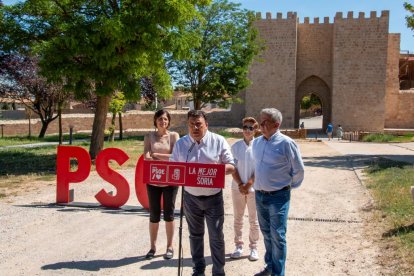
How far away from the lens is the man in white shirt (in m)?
4.11

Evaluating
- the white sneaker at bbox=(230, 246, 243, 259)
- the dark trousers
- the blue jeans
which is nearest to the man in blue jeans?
the blue jeans

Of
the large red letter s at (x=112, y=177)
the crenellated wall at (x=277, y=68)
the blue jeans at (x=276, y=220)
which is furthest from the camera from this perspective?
the crenellated wall at (x=277, y=68)

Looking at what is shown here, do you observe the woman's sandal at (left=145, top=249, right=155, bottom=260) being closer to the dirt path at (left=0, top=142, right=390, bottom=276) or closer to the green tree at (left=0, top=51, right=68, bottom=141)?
the dirt path at (left=0, top=142, right=390, bottom=276)

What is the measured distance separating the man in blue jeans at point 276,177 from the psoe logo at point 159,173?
Answer: 90cm

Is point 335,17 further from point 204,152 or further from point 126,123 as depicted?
point 204,152

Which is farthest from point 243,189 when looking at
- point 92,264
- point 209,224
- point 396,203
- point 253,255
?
point 396,203

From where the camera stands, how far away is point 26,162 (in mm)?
13484

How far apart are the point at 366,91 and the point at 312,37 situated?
5.93 meters

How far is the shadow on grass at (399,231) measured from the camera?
554cm

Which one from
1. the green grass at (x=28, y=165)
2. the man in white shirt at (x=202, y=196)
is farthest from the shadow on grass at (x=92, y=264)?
the green grass at (x=28, y=165)

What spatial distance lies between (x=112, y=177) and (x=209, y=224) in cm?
337

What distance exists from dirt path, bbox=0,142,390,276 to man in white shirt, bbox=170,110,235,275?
1.69ft

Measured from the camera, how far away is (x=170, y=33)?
12117 millimetres

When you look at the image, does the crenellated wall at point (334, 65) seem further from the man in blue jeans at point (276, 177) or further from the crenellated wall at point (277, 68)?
the man in blue jeans at point (276, 177)
